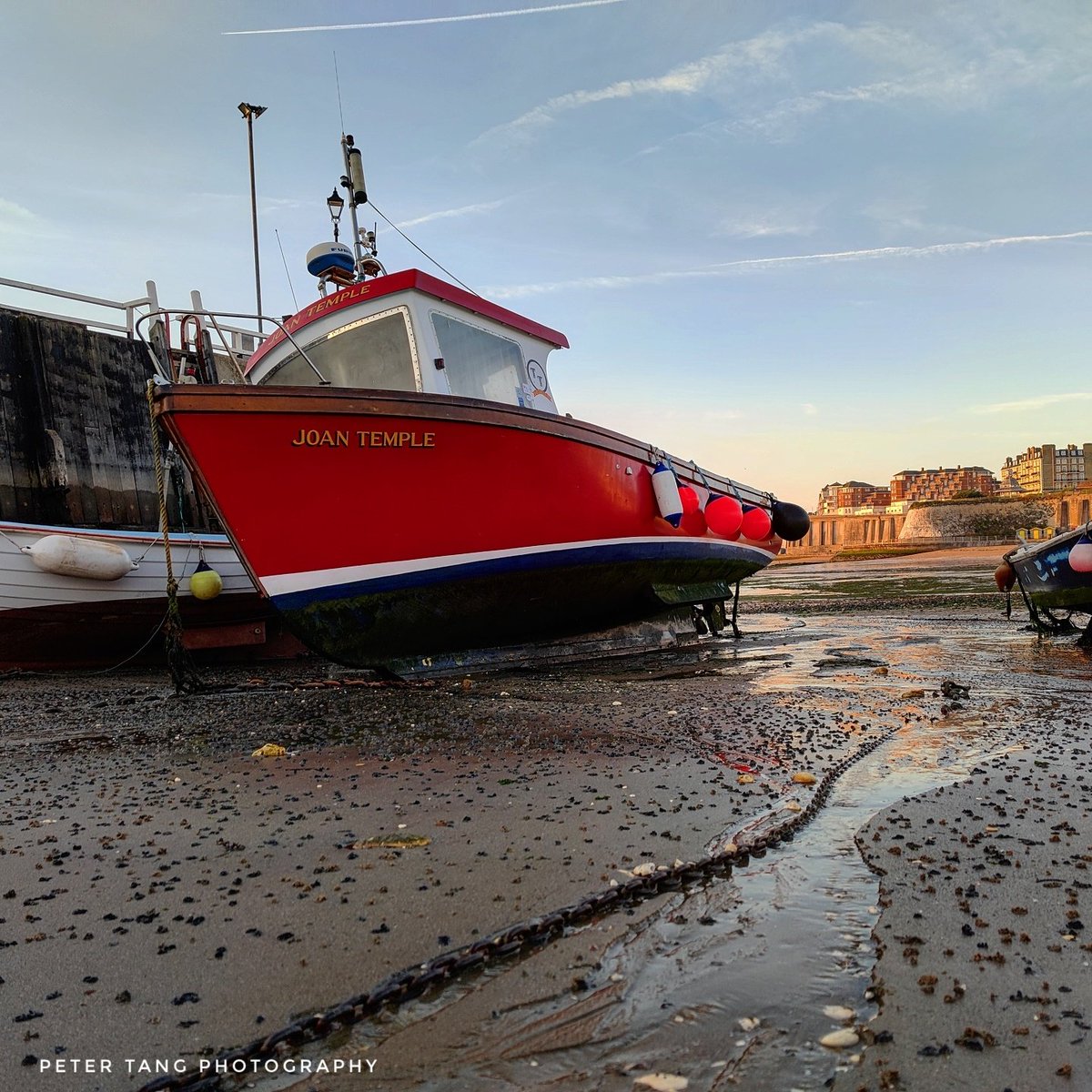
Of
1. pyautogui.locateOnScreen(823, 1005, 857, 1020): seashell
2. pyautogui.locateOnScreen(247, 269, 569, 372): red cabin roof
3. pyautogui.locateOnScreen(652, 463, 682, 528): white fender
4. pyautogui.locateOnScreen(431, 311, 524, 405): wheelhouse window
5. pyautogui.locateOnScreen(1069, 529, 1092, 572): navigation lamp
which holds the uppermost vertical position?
pyautogui.locateOnScreen(247, 269, 569, 372): red cabin roof

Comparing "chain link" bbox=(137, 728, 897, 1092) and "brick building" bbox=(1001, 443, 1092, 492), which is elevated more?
"brick building" bbox=(1001, 443, 1092, 492)

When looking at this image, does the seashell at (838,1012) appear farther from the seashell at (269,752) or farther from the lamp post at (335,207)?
the lamp post at (335,207)

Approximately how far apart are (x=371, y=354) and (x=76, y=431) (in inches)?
261

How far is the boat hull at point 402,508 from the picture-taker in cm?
664

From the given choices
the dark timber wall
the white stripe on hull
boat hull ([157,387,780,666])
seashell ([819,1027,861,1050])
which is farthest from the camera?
the dark timber wall

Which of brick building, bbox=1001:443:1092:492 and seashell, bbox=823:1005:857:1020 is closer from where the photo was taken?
seashell, bbox=823:1005:857:1020

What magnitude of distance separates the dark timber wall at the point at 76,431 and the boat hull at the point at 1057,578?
39.6 feet

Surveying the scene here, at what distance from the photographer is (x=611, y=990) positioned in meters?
1.89

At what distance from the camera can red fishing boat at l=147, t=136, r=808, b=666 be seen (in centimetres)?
671

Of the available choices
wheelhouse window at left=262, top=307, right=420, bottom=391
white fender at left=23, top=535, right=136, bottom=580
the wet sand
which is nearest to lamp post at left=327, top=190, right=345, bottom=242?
wheelhouse window at left=262, top=307, right=420, bottom=391

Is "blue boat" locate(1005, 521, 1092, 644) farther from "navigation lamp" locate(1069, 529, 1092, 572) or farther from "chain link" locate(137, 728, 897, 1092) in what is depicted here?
"chain link" locate(137, 728, 897, 1092)

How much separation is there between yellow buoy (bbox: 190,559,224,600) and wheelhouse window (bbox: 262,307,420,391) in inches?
123

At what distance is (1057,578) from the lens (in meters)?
10.2

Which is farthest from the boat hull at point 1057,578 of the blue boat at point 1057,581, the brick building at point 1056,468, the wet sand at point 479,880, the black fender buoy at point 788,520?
the brick building at point 1056,468
